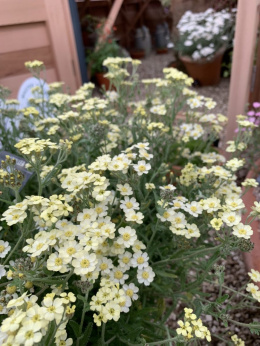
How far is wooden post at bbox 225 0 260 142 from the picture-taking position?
1.79 m

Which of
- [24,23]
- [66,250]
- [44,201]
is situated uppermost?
[24,23]

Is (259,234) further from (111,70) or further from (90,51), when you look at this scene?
(90,51)

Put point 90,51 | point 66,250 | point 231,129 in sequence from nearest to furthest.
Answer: point 66,250
point 231,129
point 90,51

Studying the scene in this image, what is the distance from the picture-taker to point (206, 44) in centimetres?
404

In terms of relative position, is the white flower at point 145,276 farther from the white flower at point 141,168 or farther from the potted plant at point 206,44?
the potted plant at point 206,44

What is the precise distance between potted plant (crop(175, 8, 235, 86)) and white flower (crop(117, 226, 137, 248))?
3538mm

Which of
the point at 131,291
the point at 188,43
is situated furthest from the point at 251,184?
the point at 188,43

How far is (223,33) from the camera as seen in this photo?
416 cm

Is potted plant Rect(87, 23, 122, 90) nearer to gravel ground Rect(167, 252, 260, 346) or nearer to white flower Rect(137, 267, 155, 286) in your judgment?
gravel ground Rect(167, 252, 260, 346)

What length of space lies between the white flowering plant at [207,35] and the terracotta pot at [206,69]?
0.06m

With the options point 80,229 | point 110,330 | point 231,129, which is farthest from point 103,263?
point 231,129

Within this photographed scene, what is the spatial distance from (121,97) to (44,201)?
3.60ft

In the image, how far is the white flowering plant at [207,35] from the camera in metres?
3.97

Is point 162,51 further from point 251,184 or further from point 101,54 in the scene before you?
point 251,184
